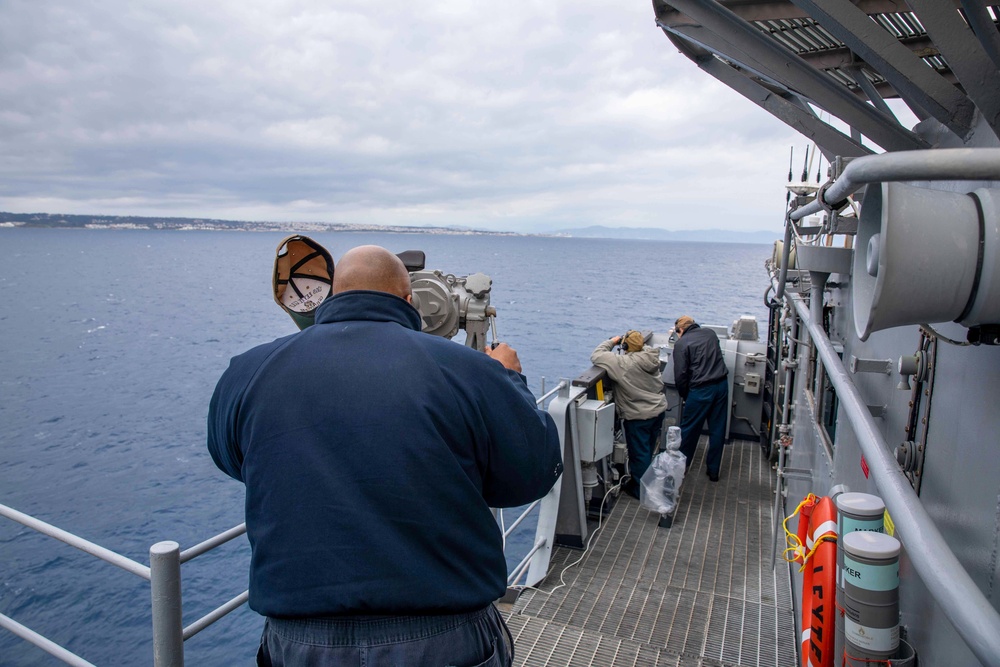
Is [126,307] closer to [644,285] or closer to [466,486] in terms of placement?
[644,285]

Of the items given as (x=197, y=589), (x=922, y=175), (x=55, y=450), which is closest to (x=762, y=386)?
(x=922, y=175)

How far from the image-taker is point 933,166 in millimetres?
1057

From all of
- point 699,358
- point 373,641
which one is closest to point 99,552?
point 373,641

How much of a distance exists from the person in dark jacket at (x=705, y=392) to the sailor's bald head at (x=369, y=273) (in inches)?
232

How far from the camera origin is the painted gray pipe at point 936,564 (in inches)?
42.3

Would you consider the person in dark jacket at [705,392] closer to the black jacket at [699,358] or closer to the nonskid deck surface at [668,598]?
the black jacket at [699,358]

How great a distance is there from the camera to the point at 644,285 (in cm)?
7006

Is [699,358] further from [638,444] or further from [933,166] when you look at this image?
[933,166]

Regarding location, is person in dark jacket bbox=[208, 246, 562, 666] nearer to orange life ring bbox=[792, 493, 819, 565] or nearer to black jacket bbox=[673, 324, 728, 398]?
orange life ring bbox=[792, 493, 819, 565]

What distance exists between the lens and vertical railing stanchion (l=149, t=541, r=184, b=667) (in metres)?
2.32

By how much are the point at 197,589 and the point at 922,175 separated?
14.3m

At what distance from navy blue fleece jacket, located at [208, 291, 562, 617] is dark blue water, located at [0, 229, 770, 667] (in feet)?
0.42

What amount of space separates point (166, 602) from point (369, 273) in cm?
137

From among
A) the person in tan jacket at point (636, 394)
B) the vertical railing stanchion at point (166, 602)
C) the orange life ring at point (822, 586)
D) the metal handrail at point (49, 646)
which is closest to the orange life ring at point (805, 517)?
the orange life ring at point (822, 586)
